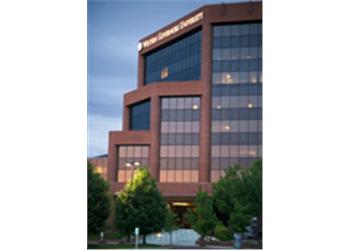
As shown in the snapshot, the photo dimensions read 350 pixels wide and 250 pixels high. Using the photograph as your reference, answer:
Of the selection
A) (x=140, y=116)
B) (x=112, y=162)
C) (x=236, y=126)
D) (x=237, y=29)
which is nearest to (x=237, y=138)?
(x=236, y=126)

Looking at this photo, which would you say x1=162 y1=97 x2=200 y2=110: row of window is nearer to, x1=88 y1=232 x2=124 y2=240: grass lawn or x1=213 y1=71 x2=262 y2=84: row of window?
x1=213 y1=71 x2=262 y2=84: row of window

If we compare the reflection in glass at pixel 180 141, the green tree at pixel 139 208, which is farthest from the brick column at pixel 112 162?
the green tree at pixel 139 208

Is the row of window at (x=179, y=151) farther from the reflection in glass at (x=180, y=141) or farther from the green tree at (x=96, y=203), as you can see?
the green tree at (x=96, y=203)

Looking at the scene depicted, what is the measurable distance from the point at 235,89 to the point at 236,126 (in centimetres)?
158

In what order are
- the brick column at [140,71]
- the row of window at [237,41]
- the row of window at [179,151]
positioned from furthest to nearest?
the brick column at [140,71]
the row of window at [179,151]
the row of window at [237,41]

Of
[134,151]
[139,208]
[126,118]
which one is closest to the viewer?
[139,208]

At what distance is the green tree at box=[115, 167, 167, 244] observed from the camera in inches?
720

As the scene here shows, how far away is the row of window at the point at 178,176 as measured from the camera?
2436 cm

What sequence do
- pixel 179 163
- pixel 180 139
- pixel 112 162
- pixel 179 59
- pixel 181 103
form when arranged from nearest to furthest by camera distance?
1. pixel 179 163
2. pixel 180 139
3. pixel 181 103
4. pixel 112 162
5. pixel 179 59

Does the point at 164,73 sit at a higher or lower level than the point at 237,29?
lower

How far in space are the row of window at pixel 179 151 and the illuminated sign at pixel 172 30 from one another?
18.4 ft

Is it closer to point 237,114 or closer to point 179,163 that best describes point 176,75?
point 237,114

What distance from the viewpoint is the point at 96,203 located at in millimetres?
17562
